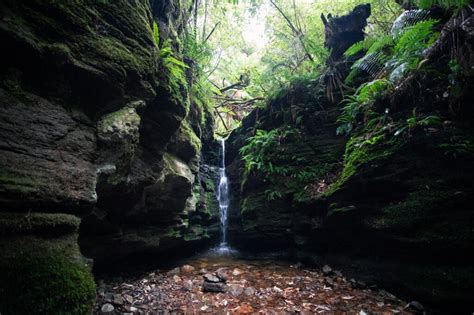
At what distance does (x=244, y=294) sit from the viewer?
4199 mm

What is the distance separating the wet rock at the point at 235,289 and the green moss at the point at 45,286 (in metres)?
2.40

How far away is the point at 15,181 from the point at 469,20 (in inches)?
275

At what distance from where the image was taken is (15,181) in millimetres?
2432

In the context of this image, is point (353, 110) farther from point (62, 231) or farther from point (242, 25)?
point (242, 25)

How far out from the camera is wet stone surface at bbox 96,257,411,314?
12.0 feet

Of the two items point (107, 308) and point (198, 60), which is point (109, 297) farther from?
point (198, 60)

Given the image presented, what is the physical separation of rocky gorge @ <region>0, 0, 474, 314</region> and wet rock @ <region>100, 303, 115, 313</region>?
137mm

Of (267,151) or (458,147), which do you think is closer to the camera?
(458,147)

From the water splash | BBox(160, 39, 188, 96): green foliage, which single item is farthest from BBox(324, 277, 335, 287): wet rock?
BBox(160, 39, 188, 96): green foliage

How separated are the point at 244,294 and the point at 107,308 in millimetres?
2185

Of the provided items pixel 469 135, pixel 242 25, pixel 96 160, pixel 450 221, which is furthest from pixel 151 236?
pixel 242 25

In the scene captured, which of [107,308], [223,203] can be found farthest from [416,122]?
[223,203]

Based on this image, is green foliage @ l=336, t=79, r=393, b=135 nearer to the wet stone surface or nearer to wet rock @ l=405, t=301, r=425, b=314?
the wet stone surface

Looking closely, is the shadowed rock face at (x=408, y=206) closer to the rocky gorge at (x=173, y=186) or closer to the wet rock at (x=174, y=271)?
the rocky gorge at (x=173, y=186)
